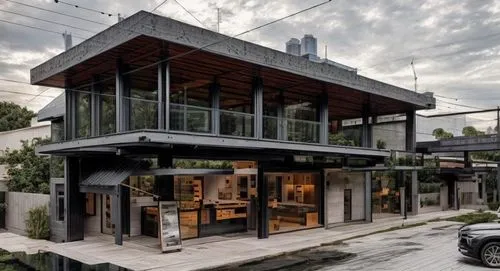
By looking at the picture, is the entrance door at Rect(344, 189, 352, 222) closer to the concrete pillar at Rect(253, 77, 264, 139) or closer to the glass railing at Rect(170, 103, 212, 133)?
the concrete pillar at Rect(253, 77, 264, 139)

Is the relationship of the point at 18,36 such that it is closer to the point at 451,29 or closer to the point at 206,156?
the point at 206,156

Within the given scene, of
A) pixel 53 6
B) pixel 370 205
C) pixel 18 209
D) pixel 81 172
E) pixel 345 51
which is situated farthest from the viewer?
pixel 370 205

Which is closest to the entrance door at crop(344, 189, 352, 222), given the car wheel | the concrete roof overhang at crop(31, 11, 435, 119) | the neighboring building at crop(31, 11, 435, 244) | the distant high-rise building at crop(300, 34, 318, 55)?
the neighboring building at crop(31, 11, 435, 244)

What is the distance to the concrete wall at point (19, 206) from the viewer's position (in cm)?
1908

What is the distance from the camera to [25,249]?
15758 millimetres

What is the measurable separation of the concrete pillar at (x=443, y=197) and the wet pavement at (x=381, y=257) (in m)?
12.6

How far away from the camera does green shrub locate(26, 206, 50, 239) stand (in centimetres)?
1819

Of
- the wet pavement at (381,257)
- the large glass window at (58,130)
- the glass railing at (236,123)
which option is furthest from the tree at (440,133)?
the large glass window at (58,130)

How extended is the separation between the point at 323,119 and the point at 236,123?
221 inches

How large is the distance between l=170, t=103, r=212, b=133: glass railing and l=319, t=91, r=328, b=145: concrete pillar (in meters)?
6.48

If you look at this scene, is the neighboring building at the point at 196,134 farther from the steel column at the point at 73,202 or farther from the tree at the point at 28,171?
the tree at the point at 28,171

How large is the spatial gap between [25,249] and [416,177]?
21179 millimetres

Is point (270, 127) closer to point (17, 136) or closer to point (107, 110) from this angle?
point (107, 110)

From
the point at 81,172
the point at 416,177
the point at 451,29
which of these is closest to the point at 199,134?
the point at 81,172
